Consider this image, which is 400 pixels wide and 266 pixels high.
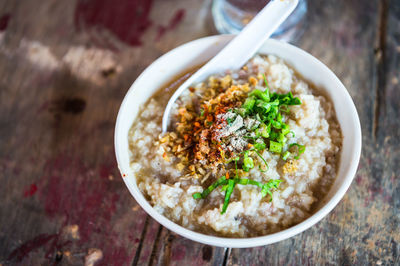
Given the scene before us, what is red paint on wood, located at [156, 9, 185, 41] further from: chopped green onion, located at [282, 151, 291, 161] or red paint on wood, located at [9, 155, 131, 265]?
chopped green onion, located at [282, 151, 291, 161]

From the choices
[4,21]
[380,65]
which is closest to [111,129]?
[4,21]

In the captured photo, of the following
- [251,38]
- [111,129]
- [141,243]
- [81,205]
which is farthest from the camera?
[111,129]

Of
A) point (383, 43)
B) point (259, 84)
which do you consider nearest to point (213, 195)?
point (259, 84)

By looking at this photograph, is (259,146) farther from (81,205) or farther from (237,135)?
(81,205)

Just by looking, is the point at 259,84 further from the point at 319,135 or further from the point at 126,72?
the point at 126,72

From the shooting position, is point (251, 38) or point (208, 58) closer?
point (251, 38)

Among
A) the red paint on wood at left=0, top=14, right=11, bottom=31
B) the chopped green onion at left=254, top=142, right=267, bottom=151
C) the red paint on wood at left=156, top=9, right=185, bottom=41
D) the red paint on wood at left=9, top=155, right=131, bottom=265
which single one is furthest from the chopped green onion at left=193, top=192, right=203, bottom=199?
the red paint on wood at left=0, top=14, right=11, bottom=31
